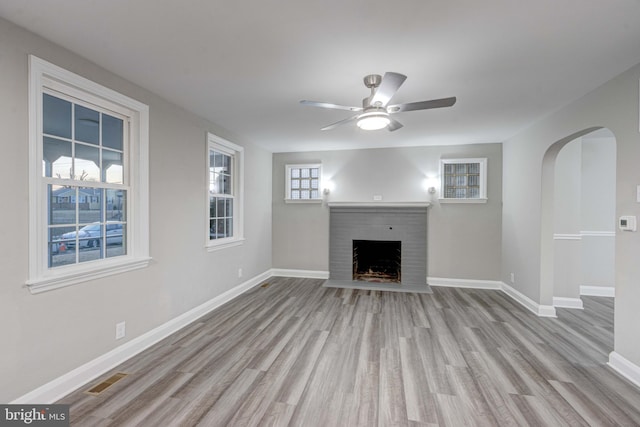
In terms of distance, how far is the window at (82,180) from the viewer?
1.95 m

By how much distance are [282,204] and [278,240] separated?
A: 2.54 feet

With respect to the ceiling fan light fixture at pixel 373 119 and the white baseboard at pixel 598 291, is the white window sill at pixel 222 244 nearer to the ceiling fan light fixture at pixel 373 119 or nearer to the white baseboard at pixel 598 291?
the ceiling fan light fixture at pixel 373 119

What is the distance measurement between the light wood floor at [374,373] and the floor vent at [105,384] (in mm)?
57

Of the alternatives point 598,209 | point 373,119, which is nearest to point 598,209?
point 598,209

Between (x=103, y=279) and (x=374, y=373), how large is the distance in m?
2.49

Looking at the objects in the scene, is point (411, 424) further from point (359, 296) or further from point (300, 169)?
point (300, 169)

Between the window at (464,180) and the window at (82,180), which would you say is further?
the window at (464,180)

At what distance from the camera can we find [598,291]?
4.49 meters

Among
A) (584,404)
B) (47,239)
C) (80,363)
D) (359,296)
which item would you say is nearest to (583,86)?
(584,404)

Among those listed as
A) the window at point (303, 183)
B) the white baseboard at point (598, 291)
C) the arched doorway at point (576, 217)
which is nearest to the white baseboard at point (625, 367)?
the arched doorway at point (576, 217)

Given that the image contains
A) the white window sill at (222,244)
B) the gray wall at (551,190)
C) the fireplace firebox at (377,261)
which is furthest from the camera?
the fireplace firebox at (377,261)

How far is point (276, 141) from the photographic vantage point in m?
4.99

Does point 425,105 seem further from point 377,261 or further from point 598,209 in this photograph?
point 598,209

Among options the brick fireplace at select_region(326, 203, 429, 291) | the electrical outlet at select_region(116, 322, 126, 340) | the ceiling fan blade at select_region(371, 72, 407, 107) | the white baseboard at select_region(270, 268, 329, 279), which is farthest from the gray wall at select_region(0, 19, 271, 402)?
the ceiling fan blade at select_region(371, 72, 407, 107)
